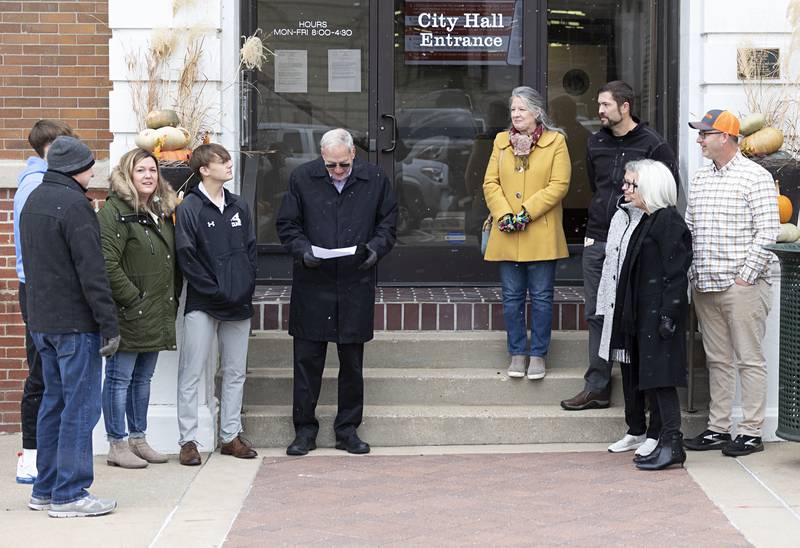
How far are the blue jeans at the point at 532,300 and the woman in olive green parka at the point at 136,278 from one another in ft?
6.98

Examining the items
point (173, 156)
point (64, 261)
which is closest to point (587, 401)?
point (173, 156)

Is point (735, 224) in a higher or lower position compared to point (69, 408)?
higher

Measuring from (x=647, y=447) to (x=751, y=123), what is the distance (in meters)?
2.13

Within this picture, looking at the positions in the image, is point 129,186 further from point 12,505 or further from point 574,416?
point 574,416

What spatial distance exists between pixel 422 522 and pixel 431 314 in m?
2.64

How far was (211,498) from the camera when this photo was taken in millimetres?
6859

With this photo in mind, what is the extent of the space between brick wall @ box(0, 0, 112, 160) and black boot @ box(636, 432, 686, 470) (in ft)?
13.8

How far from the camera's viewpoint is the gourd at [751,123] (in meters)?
8.00

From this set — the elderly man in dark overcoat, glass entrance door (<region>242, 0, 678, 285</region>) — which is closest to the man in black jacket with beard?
the elderly man in dark overcoat

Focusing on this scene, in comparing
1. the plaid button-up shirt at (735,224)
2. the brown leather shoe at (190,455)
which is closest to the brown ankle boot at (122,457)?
the brown leather shoe at (190,455)

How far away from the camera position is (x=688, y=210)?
783 cm

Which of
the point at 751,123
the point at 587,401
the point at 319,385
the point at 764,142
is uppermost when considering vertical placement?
the point at 751,123

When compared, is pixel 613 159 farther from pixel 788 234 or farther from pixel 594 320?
pixel 788 234

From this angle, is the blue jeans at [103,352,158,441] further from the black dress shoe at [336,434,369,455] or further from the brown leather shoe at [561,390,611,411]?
the brown leather shoe at [561,390,611,411]
